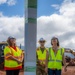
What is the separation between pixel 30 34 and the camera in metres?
7.06

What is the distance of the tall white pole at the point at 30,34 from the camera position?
707cm

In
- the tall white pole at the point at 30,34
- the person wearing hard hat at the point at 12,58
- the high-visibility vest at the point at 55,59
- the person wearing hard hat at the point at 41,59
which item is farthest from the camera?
the person wearing hard hat at the point at 41,59

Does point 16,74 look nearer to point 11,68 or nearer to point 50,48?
point 11,68

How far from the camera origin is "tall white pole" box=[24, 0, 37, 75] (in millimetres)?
7066

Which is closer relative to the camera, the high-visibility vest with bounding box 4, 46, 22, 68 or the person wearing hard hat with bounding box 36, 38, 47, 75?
the high-visibility vest with bounding box 4, 46, 22, 68

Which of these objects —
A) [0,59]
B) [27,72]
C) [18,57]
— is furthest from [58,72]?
[0,59]

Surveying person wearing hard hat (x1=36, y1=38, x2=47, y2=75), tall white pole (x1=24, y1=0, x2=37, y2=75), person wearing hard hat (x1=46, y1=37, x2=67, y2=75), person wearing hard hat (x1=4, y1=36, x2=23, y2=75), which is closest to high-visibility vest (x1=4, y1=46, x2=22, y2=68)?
person wearing hard hat (x1=4, y1=36, x2=23, y2=75)

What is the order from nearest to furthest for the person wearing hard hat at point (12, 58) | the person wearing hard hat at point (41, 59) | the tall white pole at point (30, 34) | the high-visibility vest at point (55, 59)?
the tall white pole at point (30, 34), the high-visibility vest at point (55, 59), the person wearing hard hat at point (12, 58), the person wearing hard hat at point (41, 59)

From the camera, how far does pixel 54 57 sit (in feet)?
28.8

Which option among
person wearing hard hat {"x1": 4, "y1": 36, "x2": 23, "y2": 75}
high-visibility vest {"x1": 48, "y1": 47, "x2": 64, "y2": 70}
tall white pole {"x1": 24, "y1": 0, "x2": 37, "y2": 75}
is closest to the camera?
tall white pole {"x1": 24, "y1": 0, "x2": 37, "y2": 75}

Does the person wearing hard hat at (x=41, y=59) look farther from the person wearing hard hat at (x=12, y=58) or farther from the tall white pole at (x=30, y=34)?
the tall white pole at (x=30, y=34)

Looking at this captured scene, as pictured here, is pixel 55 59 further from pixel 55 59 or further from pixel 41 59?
pixel 41 59

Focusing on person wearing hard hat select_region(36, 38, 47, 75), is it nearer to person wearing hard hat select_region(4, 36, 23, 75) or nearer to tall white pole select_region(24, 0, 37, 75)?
person wearing hard hat select_region(4, 36, 23, 75)

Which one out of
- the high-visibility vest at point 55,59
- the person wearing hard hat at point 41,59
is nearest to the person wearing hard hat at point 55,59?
the high-visibility vest at point 55,59
